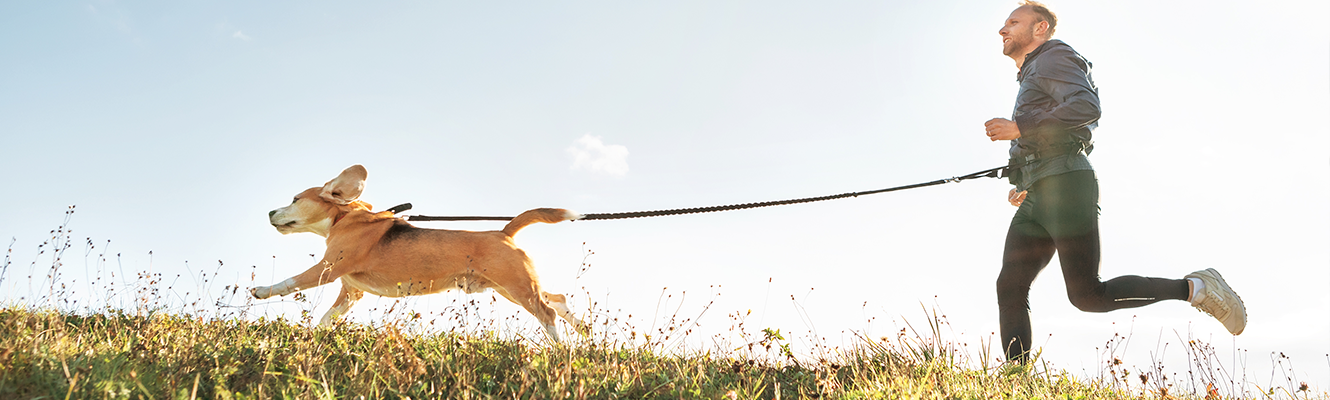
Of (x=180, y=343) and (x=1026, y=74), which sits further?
(x=1026, y=74)

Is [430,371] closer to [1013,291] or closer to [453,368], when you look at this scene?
[453,368]

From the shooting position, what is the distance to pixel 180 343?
3.51 metres

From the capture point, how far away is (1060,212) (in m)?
3.70

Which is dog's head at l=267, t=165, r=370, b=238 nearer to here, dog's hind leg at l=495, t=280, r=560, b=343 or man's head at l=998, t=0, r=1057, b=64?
dog's hind leg at l=495, t=280, r=560, b=343

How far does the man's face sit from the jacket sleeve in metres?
0.31

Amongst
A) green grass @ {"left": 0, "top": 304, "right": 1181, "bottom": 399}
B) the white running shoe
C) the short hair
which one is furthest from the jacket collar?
green grass @ {"left": 0, "top": 304, "right": 1181, "bottom": 399}

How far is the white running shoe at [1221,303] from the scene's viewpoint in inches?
152

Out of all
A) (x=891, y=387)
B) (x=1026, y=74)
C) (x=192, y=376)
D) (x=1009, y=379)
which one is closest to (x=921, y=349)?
(x=1009, y=379)

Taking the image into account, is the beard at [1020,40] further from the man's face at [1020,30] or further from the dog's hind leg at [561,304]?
the dog's hind leg at [561,304]

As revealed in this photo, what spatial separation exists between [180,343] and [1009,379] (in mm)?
4091

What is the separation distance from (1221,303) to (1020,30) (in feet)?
5.89

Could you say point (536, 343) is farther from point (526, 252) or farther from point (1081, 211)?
point (1081, 211)

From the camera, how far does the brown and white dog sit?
5.06 meters

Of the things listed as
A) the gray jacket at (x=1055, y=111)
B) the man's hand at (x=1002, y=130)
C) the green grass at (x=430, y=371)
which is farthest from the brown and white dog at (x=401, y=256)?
the gray jacket at (x=1055, y=111)
